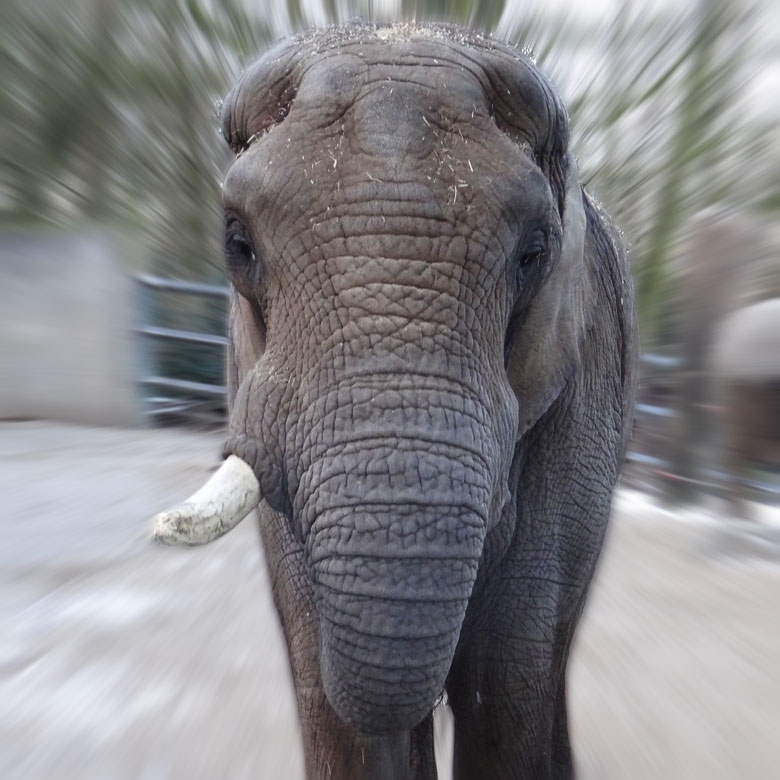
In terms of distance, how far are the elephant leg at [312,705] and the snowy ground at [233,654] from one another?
1.09 meters

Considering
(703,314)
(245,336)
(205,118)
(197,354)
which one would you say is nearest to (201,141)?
(205,118)

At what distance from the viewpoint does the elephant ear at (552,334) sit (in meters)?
2.25

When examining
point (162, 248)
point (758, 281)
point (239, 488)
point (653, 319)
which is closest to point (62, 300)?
point (162, 248)

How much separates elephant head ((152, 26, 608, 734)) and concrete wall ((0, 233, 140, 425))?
1010 centimetres

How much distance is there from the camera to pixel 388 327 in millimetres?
1838

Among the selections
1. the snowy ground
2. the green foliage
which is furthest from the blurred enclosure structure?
the snowy ground

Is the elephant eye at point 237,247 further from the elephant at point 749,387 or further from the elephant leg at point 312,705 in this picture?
the elephant at point 749,387

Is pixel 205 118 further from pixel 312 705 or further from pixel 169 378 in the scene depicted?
pixel 312 705

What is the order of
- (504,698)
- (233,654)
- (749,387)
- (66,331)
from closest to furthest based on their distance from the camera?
(504,698), (233,654), (749,387), (66,331)

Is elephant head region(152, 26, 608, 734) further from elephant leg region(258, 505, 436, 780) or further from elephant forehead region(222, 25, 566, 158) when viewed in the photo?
elephant leg region(258, 505, 436, 780)

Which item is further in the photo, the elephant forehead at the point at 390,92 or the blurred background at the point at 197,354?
the blurred background at the point at 197,354

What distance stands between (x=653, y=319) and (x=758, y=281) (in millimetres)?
2186

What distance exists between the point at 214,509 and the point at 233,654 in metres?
3.06

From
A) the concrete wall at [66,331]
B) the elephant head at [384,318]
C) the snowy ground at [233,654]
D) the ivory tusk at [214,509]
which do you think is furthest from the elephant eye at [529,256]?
the concrete wall at [66,331]
